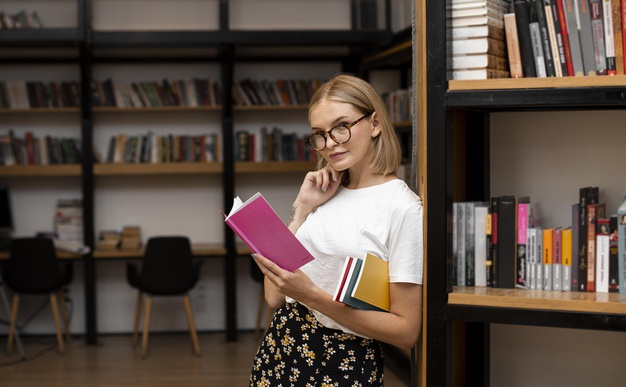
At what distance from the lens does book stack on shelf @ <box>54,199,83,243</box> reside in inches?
281

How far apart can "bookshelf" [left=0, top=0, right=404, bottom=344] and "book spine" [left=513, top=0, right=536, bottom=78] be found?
4.12 metres

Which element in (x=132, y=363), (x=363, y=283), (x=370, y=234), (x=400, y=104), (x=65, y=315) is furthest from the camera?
(x=65, y=315)

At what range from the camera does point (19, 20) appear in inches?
250

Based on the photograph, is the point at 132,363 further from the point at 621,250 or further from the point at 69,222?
the point at 621,250

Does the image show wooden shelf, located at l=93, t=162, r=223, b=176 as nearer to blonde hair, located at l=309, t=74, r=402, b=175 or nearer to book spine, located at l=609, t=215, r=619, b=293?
blonde hair, located at l=309, t=74, r=402, b=175

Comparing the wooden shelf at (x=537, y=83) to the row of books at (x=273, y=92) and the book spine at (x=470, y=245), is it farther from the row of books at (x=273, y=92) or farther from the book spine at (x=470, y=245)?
the row of books at (x=273, y=92)

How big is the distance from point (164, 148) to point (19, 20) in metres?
1.60

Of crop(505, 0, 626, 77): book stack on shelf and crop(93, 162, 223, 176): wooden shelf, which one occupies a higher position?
crop(505, 0, 626, 77): book stack on shelf

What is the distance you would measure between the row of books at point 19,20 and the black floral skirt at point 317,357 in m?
4.97

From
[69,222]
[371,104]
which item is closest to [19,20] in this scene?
[69,222]

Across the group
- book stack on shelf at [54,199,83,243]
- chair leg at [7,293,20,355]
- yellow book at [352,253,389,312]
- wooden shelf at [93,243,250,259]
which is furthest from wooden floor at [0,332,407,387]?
yellow book at [352,253,389,312]

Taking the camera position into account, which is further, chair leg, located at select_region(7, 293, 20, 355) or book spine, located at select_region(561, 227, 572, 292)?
chair leg, located at select_region(7, 293, 20, 355)

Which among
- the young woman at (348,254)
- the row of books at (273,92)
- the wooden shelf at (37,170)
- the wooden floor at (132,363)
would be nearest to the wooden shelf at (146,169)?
the wooden shelf at (37,170)

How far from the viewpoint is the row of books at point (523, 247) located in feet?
6.67
